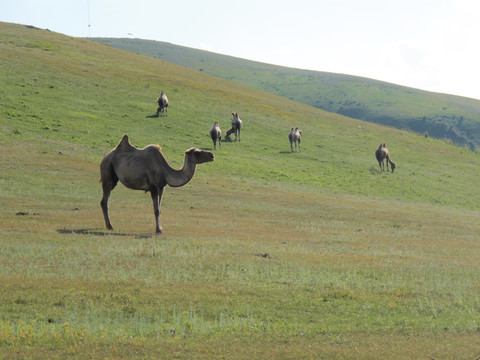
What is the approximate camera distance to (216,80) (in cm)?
8756

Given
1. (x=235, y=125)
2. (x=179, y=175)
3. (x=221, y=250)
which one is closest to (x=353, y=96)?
(x=235, y=125)

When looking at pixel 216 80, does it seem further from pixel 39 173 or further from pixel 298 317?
pixel 298 317

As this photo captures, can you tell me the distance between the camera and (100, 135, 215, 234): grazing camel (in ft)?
63.5

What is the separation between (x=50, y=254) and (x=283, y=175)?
29291 mm

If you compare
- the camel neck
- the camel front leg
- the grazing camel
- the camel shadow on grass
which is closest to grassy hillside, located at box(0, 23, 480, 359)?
the camel shadow on grass

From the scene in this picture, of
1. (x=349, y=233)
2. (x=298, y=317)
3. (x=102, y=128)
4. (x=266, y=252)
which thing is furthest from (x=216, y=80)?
(x=298, y=317)

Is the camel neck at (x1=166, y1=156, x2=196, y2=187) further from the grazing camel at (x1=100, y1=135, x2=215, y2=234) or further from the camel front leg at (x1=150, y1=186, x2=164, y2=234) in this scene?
the camel front leg at (x1=150, y1=186, x2=164, y2=234)

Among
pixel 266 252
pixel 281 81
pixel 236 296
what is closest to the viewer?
pixel 236 296

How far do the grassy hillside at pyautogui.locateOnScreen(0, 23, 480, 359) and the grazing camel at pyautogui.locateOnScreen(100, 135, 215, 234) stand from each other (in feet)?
4.95

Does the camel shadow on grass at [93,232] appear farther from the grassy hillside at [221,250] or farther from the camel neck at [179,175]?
the camel neck at [179,175]

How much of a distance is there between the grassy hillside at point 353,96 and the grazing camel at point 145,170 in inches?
4332

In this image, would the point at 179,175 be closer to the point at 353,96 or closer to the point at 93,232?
the point at 93,232

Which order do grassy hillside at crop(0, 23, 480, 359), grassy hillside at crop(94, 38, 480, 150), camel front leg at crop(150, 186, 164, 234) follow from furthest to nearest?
grassy hillside at crop(94, 38, 480, 150) < camel front leg at crop(150, 186, 164, 234) < grassy hillside at crop(0, 23, 480, 359)

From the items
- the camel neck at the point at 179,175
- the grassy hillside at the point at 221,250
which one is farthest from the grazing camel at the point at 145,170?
the grassy hillside at the point at 221,250
